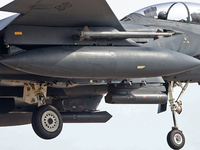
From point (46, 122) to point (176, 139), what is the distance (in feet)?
15.3

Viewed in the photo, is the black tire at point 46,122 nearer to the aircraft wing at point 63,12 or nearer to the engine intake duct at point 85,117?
the engine intake duct at point 85,117

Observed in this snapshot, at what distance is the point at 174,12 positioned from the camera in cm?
1236

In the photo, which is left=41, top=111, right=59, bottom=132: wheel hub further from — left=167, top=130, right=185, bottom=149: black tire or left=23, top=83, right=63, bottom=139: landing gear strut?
left=167, top=130, right=185, bottom=149: black tire

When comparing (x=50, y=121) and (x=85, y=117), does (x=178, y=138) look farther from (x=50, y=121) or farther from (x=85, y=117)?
(x=50, y=121)

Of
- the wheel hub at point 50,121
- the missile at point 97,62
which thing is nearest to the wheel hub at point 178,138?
the missile at point 97,62

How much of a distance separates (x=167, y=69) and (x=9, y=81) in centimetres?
393

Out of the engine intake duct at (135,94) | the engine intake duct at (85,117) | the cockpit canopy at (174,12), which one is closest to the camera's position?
the engine intake duct at (135,94)

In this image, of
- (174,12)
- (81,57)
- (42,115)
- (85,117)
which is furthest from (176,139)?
(81,57)

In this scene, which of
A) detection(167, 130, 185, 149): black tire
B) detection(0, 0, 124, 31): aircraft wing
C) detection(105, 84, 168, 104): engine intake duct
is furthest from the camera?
detection(167, 130, 185, 149): black tire

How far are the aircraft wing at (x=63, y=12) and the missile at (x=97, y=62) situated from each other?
589 millimetres

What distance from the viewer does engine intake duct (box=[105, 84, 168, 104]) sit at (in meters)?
11.3

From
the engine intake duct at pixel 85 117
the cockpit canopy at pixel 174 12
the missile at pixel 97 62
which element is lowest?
the engine intake duct at pixel 85 117

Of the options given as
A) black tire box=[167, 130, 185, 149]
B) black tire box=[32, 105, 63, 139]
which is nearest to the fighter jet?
black tire box=[32, 105, 63, 139]

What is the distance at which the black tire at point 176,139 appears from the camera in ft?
41.9
